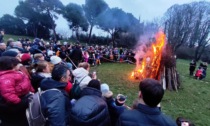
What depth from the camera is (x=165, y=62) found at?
452 inches

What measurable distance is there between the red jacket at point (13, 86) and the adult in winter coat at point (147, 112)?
178 centimetres

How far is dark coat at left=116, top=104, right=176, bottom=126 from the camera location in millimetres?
2293

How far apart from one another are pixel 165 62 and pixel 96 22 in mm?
24427

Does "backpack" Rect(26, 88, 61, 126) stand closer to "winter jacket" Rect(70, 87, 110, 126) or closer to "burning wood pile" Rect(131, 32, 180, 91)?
"winter jacket" Rect(70, 87, 110, 126)

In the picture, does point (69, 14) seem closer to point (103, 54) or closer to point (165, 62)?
point (103, 54)

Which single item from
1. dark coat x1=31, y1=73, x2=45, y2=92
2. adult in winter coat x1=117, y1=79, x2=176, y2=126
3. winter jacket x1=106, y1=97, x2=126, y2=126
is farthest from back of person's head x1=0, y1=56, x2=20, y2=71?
adult in winter coat x1=117, y1=79, x2=176, y2=126

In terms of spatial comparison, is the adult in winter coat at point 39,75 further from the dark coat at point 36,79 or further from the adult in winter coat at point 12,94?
the adult in winter coat at point 12,94

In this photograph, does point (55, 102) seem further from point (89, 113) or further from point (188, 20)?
point (188, 20)

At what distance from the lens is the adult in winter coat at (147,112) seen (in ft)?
7.54

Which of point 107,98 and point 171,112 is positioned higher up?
point 107,98

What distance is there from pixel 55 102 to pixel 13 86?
0.88 meters

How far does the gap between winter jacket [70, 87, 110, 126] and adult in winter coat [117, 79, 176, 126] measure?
19.0 inches

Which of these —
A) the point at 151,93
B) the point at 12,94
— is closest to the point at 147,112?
the point at 151,93

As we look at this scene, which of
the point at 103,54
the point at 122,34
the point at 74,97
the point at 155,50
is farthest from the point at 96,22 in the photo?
the point at 74,97
